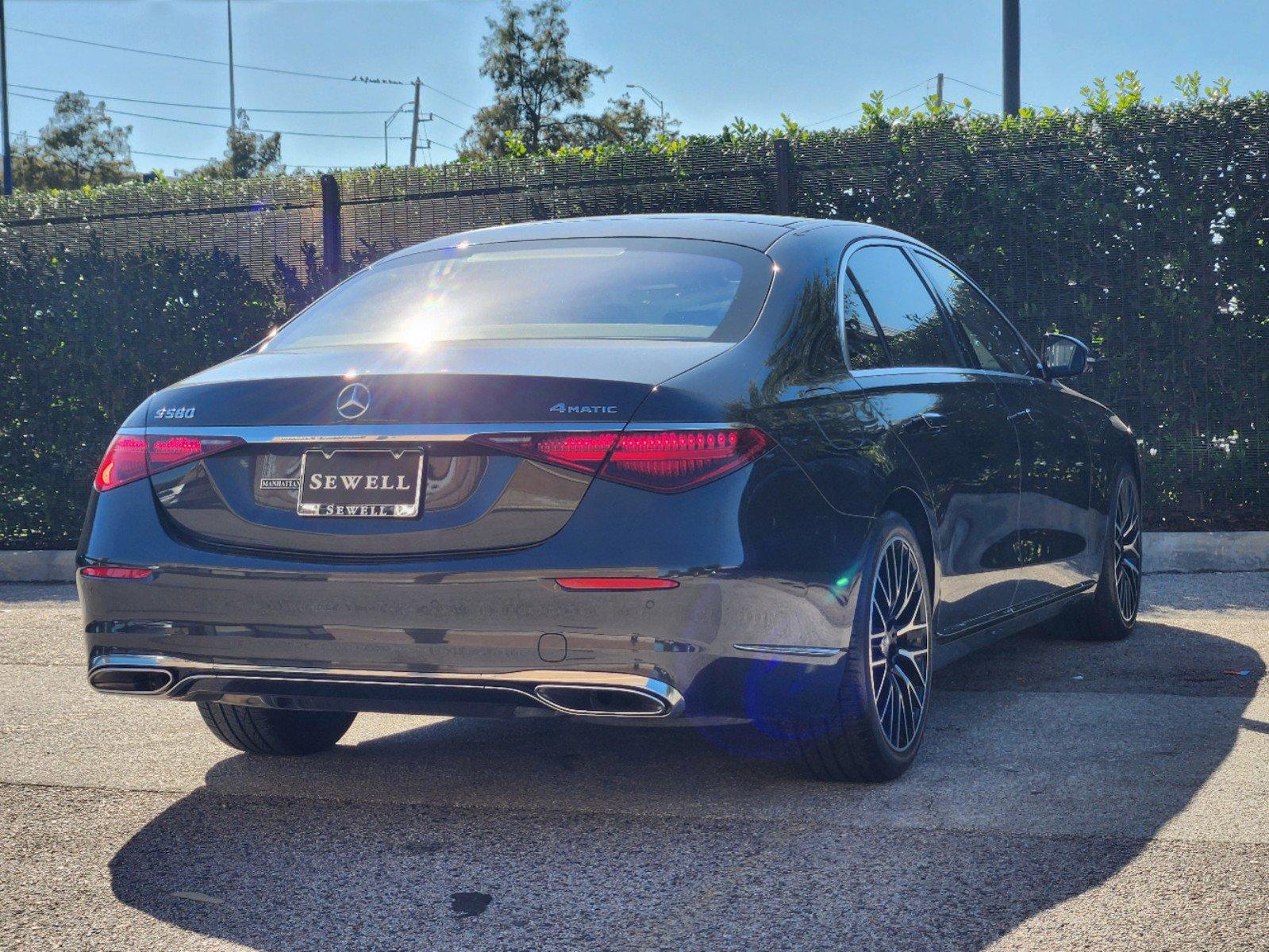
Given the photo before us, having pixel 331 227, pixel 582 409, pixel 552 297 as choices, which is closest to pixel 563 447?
pixel 582 409

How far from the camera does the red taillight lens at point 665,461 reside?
11.9 feet

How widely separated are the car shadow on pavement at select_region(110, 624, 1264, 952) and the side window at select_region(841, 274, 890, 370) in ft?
3.86

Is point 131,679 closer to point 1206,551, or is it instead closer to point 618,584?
point 618,584

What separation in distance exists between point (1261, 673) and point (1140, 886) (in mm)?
2909

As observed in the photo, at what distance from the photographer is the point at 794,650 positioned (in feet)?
12.6

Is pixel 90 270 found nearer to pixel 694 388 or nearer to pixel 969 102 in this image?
pixel 969 102

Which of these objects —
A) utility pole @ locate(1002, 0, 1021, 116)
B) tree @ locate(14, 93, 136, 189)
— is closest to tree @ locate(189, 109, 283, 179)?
tree @ locate(14, 93, 136, 189)

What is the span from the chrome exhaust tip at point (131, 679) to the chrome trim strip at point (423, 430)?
649 millimetres

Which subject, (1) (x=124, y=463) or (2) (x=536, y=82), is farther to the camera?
(2) (x=536, y=82)

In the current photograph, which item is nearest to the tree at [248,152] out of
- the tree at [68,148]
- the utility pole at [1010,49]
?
the tree at [68,148]

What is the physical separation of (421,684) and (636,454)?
2.53 ft

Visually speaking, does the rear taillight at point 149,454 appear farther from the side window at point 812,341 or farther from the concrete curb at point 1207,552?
the concrete curb at point 1207,552

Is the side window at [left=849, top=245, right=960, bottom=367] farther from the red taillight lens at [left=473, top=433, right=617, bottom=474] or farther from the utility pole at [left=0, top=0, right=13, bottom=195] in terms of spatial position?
the utility pole at [left=0, top=0, right=13, bottom=195]

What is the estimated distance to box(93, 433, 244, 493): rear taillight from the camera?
3.95m
